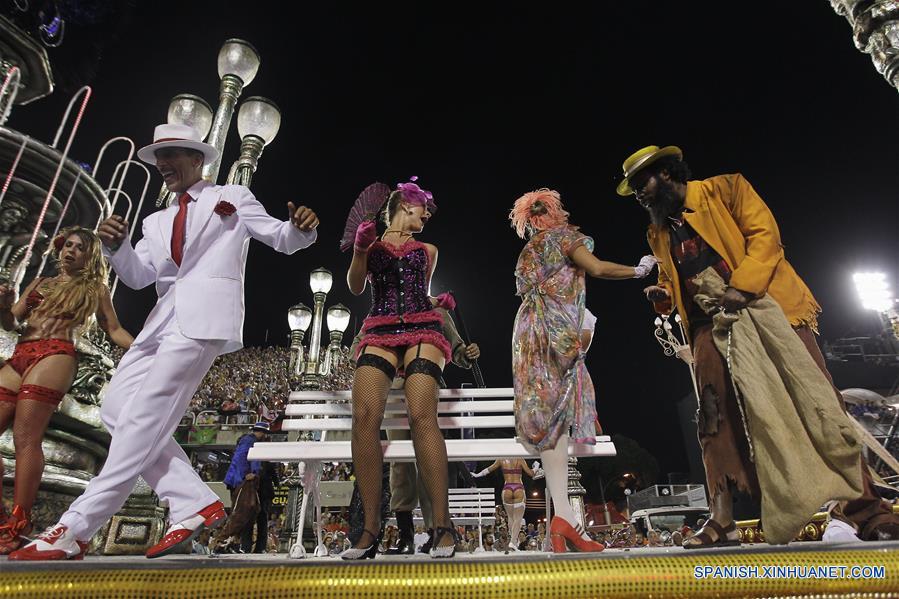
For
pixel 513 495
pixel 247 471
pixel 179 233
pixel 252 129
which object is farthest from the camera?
pixel 247 471

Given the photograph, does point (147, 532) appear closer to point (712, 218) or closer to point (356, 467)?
point (356, 467)

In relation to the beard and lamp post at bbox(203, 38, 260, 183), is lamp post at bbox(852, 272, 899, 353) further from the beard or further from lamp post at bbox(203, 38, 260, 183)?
lamp post at bbox(203, 38, 260, 183)

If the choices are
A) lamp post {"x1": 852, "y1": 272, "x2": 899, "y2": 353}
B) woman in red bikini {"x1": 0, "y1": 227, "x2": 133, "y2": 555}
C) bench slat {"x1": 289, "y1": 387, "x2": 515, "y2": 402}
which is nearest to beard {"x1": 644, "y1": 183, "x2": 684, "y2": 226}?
bench slat {"x1": 289, "y1": 387, "x2": 515, "y2": 402}

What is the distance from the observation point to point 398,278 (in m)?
3.78

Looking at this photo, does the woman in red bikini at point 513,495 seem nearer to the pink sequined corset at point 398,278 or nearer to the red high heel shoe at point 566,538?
the red high heel shoe at point 566,538

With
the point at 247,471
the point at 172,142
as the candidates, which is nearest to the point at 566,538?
the point at 172,142

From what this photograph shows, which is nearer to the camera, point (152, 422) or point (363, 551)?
point (152, 422)

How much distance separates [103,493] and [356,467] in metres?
1.37

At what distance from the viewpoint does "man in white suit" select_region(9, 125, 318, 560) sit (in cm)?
280

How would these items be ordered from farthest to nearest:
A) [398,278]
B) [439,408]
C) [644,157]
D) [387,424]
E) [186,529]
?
[439,408], [387,424], [398,278], [644,157], [186,529]

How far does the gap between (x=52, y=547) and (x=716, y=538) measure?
139 inches

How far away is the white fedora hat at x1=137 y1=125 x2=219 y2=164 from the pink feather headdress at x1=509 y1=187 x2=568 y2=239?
2592 mm

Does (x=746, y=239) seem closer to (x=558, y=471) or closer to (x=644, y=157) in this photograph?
(x=644, y=157)

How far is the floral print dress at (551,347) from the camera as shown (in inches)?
153
